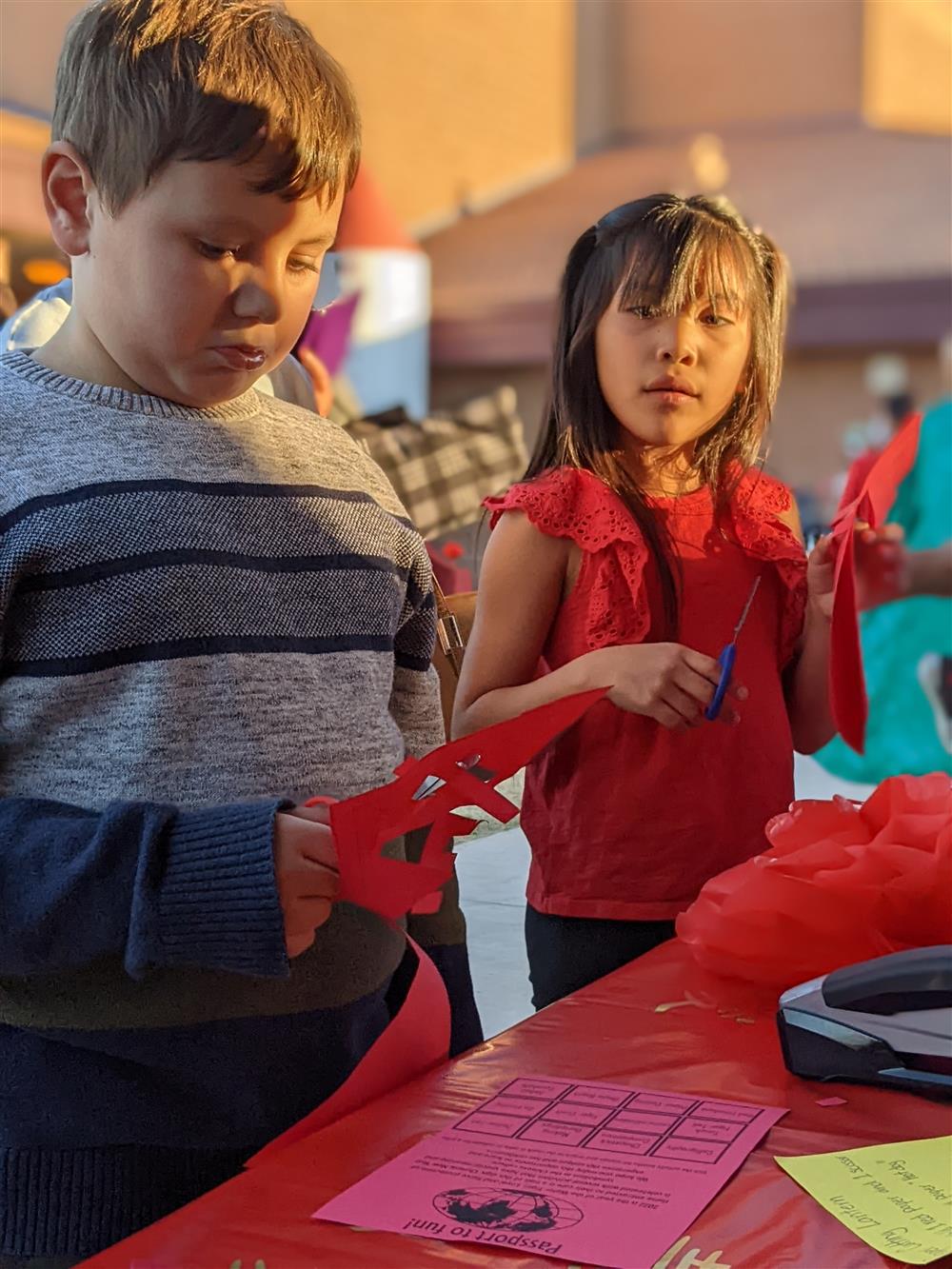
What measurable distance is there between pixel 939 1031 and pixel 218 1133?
0.39 meters

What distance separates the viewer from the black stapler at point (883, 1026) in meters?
0.71

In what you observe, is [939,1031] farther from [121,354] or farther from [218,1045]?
[121,354]

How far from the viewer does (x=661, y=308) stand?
4.07 feet

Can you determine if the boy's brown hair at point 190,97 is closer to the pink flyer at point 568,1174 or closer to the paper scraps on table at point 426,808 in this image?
the paper scraps on table at point 426,808

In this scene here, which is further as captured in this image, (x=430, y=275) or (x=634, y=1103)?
(x=430, y=275)

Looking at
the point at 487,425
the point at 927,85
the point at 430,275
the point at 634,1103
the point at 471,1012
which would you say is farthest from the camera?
the point at 487,425

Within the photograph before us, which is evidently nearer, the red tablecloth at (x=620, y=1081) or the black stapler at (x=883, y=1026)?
the red tablecloth at (x=620, y=1081)

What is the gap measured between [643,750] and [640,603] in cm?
13

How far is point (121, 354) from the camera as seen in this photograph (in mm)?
771

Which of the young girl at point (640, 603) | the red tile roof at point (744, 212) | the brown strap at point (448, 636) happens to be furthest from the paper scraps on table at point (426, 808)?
the red tile roof at point (744, 212)

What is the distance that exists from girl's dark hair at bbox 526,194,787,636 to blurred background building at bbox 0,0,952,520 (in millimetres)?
97

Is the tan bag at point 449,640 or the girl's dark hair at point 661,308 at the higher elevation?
the girl's dark hair at point 661,308

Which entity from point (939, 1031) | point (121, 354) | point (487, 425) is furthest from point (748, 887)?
point (487, 425)

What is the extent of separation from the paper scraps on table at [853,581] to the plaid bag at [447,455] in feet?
4.05
